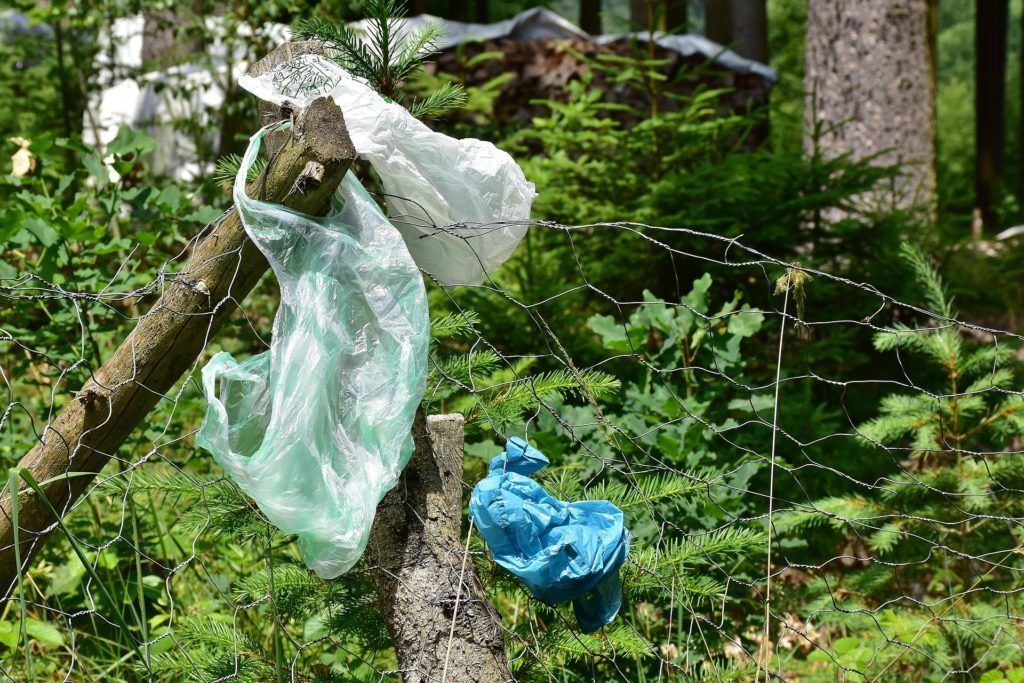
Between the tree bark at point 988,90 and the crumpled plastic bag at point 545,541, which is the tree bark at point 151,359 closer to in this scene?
the crumpled plastic bag at point 545,541

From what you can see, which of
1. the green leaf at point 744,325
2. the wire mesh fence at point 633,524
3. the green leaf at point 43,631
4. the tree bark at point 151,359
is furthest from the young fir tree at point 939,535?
the green leaf at point 43,631

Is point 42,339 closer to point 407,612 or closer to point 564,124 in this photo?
point 407,612

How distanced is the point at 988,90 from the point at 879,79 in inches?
383

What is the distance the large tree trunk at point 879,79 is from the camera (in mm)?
5762

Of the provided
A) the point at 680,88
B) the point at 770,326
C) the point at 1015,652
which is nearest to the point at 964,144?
the point at 680,88

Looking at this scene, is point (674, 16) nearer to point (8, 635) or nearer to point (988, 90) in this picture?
point (8, 635)

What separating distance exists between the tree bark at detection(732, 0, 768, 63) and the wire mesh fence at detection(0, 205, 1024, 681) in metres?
6.45

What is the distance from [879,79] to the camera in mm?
5793

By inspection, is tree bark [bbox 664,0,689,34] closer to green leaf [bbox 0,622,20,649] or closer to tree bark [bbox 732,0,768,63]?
tree bark [bbox 732,0,768,63]

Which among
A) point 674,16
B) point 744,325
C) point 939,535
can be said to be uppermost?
point 674,16

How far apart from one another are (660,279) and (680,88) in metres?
3.14

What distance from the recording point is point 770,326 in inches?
164

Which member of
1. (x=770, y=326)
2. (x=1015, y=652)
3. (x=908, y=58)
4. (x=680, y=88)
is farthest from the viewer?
(x=680, y=88)

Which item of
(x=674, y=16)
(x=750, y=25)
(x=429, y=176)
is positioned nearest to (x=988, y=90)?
(x=750, y=25)
